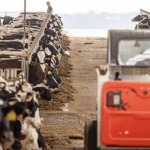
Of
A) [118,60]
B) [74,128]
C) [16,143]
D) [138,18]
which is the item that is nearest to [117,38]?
[118,60]

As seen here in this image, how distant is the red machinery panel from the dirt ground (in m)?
2.56

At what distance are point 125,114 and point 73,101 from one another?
597 centimetres

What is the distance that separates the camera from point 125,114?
3.78m

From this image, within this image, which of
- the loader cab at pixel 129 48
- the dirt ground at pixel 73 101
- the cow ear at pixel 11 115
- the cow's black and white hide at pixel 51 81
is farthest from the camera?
the cow's black and white hide at pixel 51 81

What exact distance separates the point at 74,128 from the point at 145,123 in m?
3.69

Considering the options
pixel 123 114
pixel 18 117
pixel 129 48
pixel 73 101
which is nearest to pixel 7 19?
pixel 73 101

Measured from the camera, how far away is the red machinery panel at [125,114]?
378 centimetres

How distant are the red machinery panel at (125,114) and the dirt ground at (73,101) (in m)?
2.56

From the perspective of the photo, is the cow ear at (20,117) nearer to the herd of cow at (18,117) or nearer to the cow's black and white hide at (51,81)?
the herd of cow at (18,117)

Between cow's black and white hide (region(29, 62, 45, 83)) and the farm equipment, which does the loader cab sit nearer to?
the farm equipment

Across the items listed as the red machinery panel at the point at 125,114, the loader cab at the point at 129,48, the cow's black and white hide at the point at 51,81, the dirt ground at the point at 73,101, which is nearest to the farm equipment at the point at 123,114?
the red machinery panel at the point at 125,114

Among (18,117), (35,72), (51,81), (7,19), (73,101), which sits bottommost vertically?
(73,101)

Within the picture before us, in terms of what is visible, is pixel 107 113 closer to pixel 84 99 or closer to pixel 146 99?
pixel 146 99

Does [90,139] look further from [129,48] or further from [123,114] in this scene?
[129,48]
